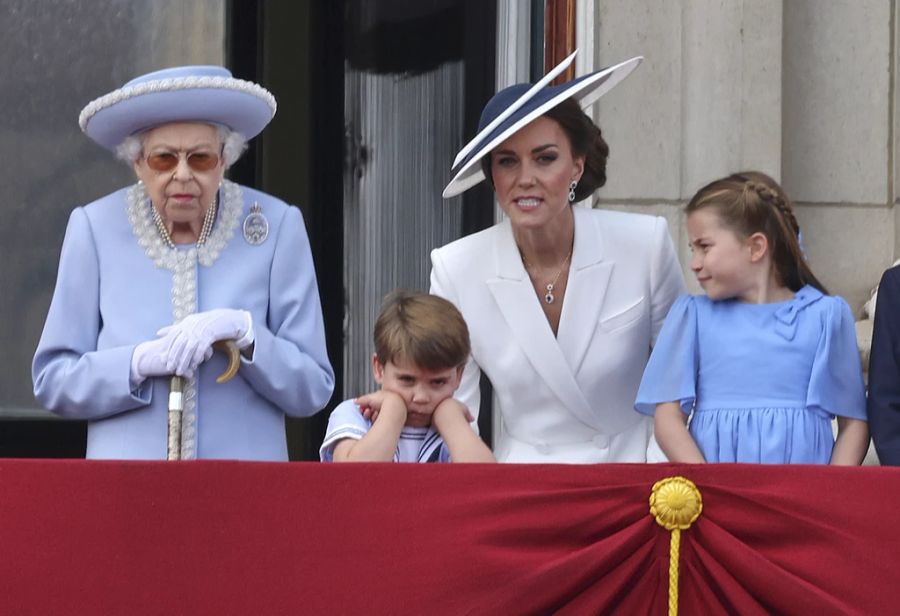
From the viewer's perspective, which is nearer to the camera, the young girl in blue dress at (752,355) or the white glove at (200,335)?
the white glove at (200,335)

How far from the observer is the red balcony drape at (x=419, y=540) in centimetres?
333

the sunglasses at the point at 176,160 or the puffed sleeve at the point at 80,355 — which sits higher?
the sunglasses at the point at 176,160

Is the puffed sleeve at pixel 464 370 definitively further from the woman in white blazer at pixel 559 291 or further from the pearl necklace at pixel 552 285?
the pearl necklace at pixel 552 285

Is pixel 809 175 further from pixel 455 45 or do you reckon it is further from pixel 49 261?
pixel 49 261

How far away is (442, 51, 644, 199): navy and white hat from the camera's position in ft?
14.1

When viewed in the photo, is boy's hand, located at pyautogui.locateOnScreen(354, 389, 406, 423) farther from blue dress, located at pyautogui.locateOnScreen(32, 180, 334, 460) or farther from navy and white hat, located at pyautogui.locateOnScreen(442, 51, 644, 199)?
navy and white hat, located at pyautogui.locateOnScreen(442, 51, 644, 199)

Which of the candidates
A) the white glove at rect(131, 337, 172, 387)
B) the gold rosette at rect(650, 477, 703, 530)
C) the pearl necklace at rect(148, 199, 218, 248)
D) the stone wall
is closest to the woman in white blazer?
the pearl necklace at rect(148, 199, 218, 248)

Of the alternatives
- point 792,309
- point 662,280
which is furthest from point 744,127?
point 792,309

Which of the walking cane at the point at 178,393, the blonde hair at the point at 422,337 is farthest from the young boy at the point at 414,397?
the walking cane at the point at 178,393

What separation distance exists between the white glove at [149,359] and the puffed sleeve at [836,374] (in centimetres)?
138

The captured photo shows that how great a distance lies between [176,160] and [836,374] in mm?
1499

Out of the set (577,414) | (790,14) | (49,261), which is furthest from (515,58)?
(577,414)

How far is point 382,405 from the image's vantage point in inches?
158

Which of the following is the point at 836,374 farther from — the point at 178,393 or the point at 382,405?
the point at 178,393
